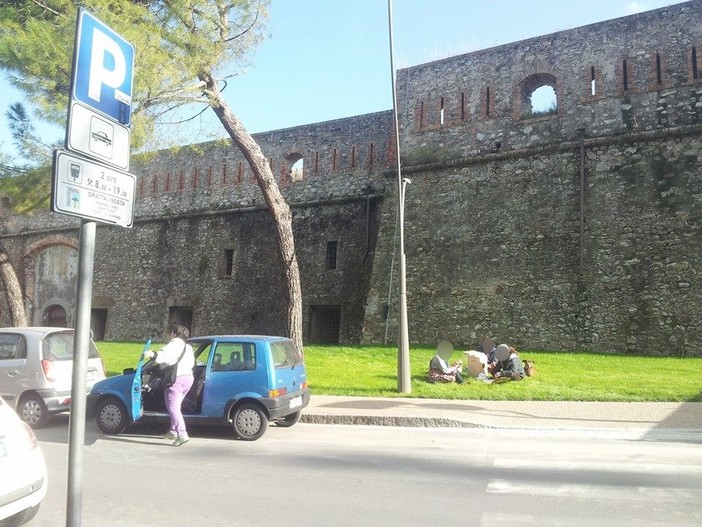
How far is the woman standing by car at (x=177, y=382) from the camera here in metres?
6.75

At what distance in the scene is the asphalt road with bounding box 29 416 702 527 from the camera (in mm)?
4164

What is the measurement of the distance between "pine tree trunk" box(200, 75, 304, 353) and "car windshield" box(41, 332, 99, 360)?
4197 mm

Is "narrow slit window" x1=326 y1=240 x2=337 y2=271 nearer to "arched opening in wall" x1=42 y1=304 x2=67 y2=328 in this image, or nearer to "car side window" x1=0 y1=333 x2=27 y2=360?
"car side window" x1=0 y1=333 x2=27 y2=360

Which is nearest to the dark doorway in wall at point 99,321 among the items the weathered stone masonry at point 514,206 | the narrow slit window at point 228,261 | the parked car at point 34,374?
the weathered stone masonry at point 514,206

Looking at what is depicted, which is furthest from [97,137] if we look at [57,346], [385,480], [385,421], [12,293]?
[12,293]

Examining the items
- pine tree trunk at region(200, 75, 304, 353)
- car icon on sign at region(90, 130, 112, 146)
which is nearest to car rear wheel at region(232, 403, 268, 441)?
pine tree trunk at region(200, 75, 304, 353)

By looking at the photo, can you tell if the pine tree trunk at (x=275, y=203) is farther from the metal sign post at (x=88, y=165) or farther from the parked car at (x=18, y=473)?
the metal sign post at (x=88, y=165)

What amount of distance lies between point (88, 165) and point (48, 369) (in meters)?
6.30

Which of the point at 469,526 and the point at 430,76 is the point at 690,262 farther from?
the point at 469,526

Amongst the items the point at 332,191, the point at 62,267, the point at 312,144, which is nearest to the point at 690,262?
the point at 332,191

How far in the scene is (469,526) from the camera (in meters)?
3.93

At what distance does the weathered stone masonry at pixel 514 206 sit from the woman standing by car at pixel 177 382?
8.20 meters

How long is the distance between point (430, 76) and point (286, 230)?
27.3 feet

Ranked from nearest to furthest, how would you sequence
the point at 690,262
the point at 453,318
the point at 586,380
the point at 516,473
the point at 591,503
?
the point at 591,503 < the point at 516,473 < the point at 586,380 < the point at 690,262 < the point at 453,318
